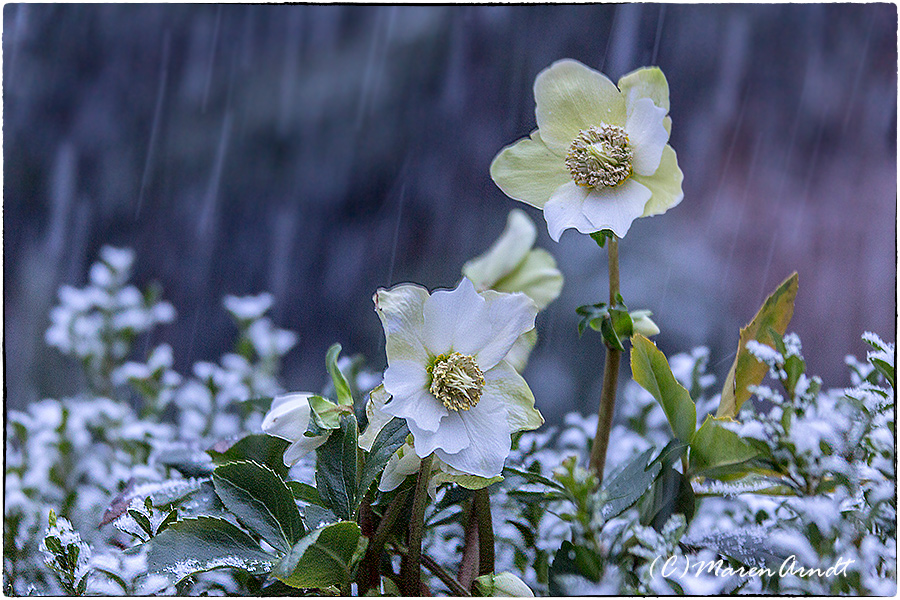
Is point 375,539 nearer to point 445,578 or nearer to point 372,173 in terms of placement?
point 445,578

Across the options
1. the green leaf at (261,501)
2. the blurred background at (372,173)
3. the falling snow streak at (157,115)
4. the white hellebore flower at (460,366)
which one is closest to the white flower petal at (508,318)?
the white hellebore flower at (460,366)

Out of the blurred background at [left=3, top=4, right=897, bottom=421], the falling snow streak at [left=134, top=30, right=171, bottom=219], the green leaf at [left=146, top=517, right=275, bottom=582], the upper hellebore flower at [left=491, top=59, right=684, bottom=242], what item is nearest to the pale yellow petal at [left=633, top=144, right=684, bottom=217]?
the upper hellebore flower at [left=491, top=59, right=684, bottom=242]

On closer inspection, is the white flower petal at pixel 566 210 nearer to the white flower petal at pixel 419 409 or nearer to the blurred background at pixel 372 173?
the white flower petal at pixel 419 409

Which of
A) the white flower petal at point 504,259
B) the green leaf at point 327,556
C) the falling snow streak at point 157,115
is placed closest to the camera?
the green leaf at point 327,556

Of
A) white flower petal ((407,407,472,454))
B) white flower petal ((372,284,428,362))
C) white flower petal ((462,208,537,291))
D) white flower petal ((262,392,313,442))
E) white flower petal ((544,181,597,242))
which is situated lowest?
white flower petal ((262,392,313,442))

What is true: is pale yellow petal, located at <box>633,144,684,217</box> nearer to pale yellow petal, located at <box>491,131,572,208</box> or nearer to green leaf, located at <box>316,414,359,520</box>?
pale yellow petal, located at <box>491,131,572,208</box>

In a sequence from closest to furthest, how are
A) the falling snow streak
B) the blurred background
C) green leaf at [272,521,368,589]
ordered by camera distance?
1. green leaf at [272,521,368,589]
2. the blurred background
3. the falling snow streak

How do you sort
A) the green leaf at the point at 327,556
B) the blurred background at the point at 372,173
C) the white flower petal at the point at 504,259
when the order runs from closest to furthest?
the green leaf at the point at 327,556, the white flower petal at the point at 504,259, the blurred background at the point at 372,173
